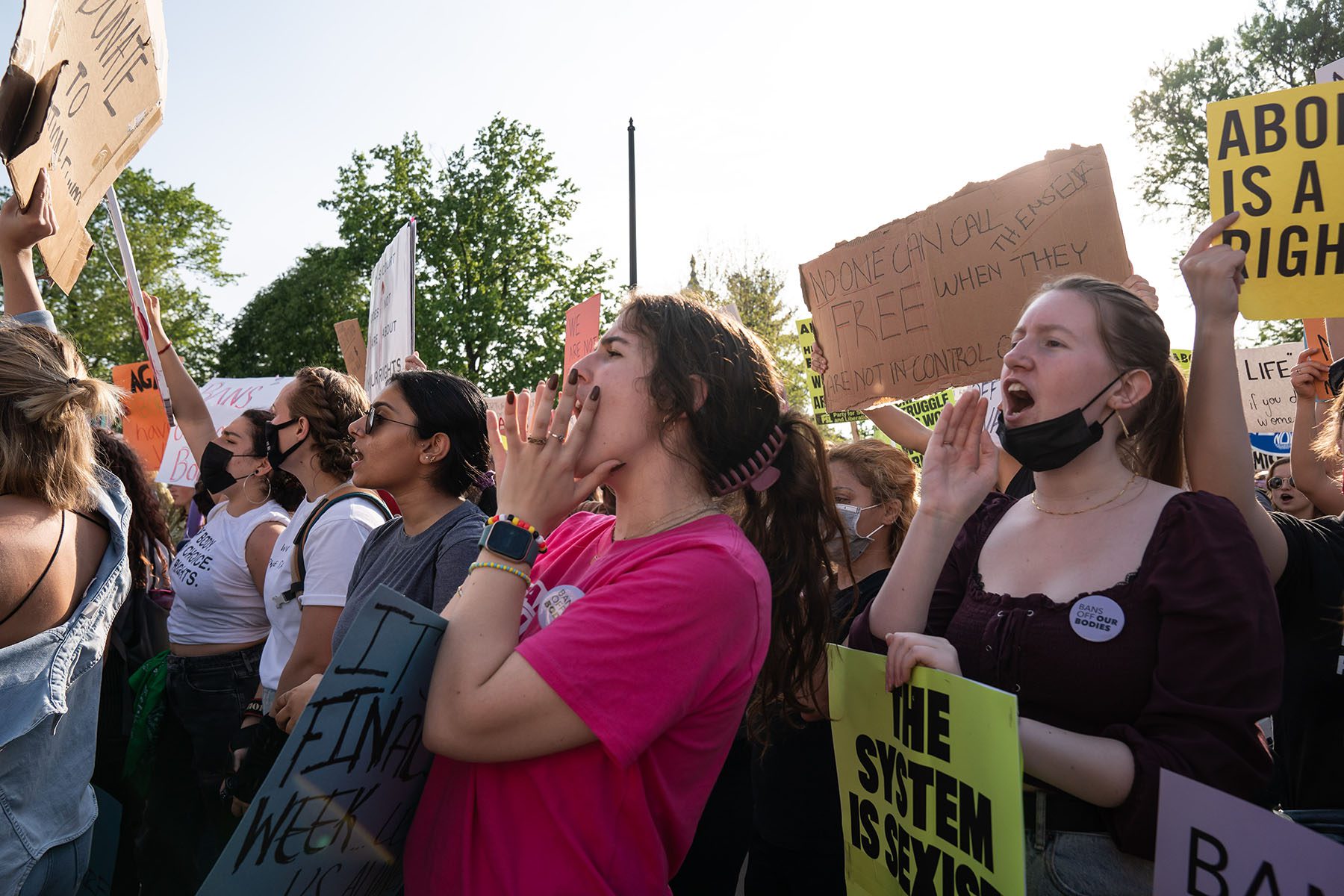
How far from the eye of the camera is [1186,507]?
186cm

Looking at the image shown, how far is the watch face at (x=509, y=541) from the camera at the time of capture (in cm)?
166

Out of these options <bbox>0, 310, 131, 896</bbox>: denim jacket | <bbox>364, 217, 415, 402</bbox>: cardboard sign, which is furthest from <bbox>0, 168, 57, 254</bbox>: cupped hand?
<bbox>364, 217, 415, 402</bbox>: cardboard sign

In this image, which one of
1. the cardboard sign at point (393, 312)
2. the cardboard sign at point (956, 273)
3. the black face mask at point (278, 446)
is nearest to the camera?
the cardboard sign at point (956, 273)

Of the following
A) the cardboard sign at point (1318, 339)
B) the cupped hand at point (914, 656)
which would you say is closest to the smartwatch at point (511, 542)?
the cupped hand at point (914, 656)

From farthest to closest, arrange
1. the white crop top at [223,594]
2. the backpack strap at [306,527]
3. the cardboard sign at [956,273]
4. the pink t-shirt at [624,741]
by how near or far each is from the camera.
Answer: the white crop top at [223,594] → the backpack strap at [306,527] → the cardboard sign at [956,273] → the pink t-shirt at [624,741]

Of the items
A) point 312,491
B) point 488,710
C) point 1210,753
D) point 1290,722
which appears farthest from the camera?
point 312,491

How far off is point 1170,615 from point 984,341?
1.81 meters

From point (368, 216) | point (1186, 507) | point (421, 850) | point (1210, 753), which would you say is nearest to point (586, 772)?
point (421, 850)

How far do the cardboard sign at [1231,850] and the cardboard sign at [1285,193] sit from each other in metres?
1.87

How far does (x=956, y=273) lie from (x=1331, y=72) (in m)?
1.47

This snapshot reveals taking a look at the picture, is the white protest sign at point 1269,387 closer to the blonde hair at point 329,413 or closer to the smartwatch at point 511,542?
the blonde hair at point 329,413

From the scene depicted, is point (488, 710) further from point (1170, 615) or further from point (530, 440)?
point (1170, 615)

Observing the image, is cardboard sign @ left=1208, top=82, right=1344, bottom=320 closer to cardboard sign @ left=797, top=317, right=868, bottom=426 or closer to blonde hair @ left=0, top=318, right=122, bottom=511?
blonde hair @ left=0, top=318, right=122, bottom=511

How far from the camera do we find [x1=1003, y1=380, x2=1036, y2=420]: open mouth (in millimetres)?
2180
